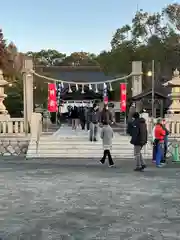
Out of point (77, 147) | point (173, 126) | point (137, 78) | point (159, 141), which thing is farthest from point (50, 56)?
point (159, 141)

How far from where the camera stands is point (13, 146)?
14.5 m

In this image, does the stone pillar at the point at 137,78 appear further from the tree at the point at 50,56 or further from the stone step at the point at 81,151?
the tree at the point at 50,56

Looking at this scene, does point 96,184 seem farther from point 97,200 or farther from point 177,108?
point 177,108

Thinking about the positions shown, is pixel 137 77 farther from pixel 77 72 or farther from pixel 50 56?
pixel 50 56

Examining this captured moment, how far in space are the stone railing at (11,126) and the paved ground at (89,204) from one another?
4.96 meters

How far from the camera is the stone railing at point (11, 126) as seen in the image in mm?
14898

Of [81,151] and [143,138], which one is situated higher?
[143,138]

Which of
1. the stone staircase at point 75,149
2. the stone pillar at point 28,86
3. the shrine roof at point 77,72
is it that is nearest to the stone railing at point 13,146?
the stone staircase at point 75,149

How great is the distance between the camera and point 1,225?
16.5ft

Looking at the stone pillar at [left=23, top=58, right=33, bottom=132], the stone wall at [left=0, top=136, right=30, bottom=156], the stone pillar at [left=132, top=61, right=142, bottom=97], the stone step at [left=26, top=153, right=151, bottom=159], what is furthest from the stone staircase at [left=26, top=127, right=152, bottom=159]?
the stone pillar at [left=132, top=61, right=142, bottom=97]

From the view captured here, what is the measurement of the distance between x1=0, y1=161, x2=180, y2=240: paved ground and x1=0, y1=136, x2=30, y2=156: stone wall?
4231 millimetres

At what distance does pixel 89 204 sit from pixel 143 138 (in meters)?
4.28

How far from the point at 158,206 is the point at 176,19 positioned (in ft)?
70.3

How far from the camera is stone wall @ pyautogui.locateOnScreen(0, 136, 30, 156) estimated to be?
46.9 feet
